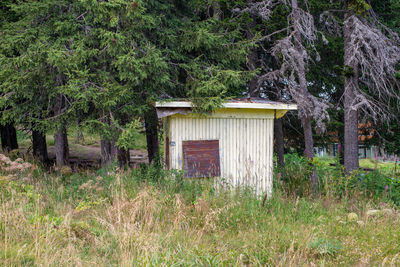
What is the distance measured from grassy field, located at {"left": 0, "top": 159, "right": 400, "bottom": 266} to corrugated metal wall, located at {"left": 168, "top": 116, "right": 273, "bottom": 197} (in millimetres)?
1169

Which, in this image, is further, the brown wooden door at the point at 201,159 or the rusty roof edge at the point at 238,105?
the brown wooden door at the point at 201,159

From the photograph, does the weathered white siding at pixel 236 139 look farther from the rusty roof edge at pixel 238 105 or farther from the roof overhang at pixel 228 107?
the rusty roof edge at pixel 238 105

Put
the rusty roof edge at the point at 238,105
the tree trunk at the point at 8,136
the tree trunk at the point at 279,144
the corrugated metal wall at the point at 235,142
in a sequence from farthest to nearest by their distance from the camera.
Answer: the tree trunk at the point at 8,136
the tree trunk at the point at 279,144
the corrugated metal wall at the point at 235,142
the rusty roof edge at the point at 238,105

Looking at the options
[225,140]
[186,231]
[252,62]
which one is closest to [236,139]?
[225,140]

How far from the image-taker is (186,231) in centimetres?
461

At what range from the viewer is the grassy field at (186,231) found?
12.0 ft

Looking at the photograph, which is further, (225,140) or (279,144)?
(279,144)

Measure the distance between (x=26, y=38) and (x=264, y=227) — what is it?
733 cm

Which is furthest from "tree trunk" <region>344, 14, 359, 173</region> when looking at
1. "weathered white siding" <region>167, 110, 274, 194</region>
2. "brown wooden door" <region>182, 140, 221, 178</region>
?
"brown wooden door" <region>182, 140, 221, 178</region>

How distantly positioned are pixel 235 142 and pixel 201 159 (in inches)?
39.0

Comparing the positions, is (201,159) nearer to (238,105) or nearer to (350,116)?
(238,105)

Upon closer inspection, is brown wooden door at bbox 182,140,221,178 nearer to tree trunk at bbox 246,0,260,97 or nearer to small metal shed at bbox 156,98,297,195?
small metal shed at bbox 156,98,297,195

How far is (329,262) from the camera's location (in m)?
4.01

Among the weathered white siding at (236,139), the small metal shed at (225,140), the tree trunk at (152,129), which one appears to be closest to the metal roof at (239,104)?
the small metal shed at (225,140)
